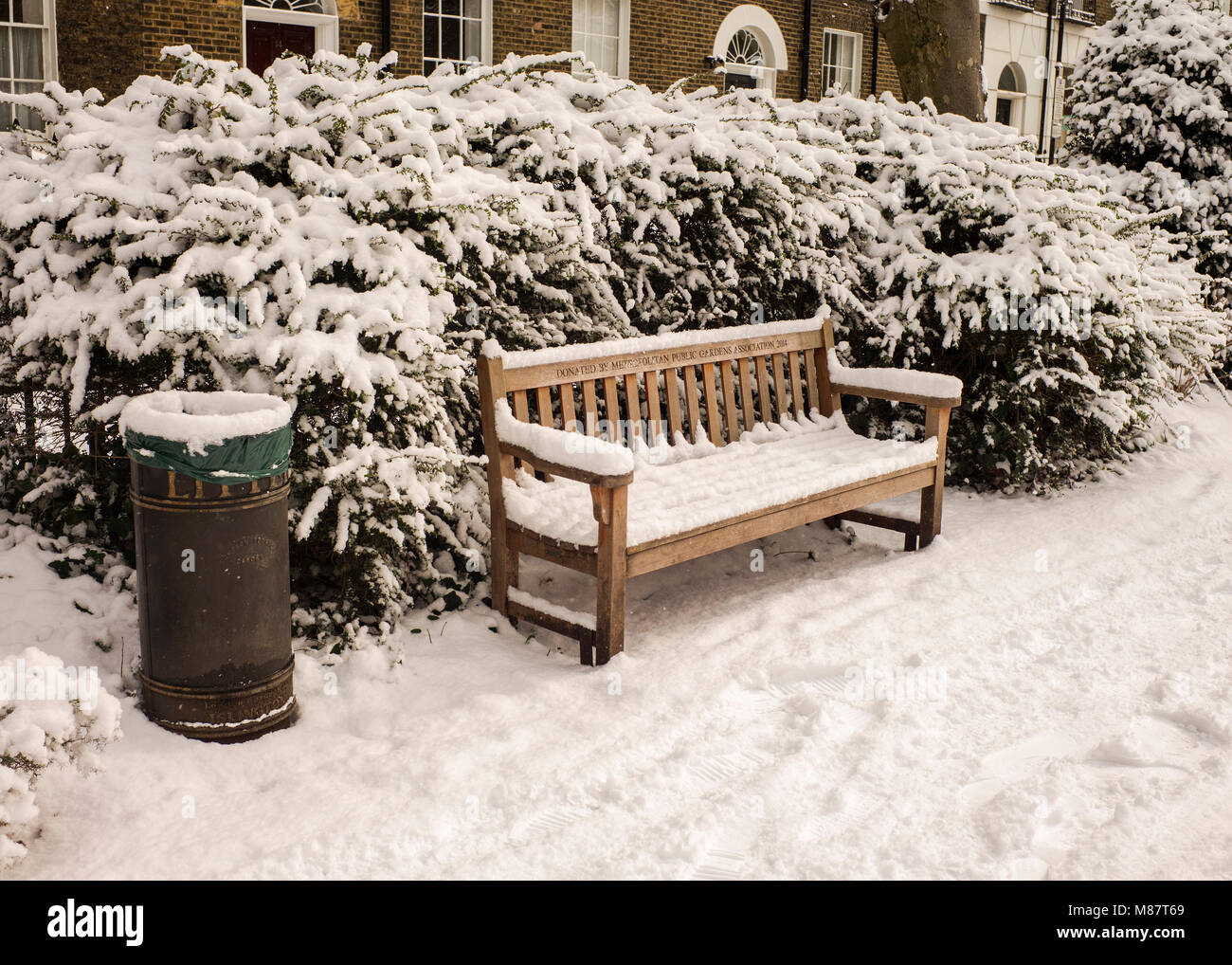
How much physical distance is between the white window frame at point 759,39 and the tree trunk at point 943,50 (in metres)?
7.77

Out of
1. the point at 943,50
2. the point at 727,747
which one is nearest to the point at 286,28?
the point at 943,50

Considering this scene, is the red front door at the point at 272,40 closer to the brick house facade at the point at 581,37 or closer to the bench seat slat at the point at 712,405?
the brick house facade at the point at 581,37

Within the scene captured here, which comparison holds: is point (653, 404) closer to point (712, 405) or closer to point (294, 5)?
point (712, 405)

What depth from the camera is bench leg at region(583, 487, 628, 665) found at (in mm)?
4082

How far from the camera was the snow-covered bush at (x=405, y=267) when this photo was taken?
4109 millimetres

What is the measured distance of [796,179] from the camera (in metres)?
→ 5.99

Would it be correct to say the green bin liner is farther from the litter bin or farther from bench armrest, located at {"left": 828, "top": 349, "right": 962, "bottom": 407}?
bench armrest, located at {"left": 828, "top": 349, "right": 962, "bottom": 407}

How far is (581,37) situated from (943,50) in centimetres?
744

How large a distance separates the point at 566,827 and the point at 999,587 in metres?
2.71

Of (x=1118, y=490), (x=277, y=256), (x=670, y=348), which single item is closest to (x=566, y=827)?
(x=277, y=256)

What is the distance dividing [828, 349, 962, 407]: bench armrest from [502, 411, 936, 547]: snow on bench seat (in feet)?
0.61
